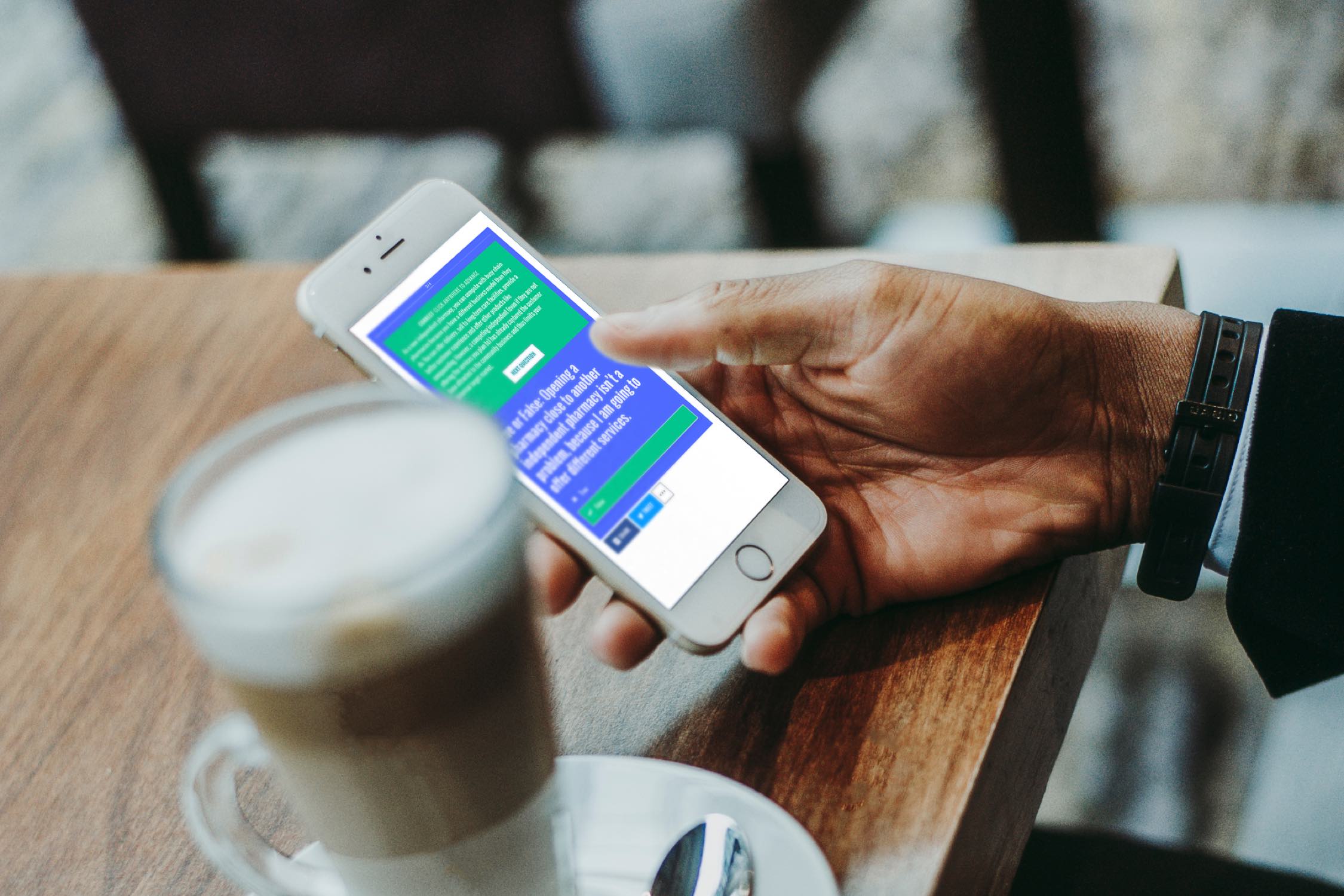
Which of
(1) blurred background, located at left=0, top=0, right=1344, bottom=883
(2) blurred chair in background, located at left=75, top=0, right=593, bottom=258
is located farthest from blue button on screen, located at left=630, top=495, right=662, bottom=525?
(2) blurred chair in background, located at left=75, top=0, right=593, bottom=258

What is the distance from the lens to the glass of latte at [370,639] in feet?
1.01

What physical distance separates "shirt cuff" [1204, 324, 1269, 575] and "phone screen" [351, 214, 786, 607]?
25 cm

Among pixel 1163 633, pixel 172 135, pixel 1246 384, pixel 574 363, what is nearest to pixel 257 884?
pixel 574 363

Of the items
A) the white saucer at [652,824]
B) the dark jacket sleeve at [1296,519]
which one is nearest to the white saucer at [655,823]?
the white saucer at [652,824]

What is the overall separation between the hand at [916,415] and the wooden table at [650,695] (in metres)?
0.02

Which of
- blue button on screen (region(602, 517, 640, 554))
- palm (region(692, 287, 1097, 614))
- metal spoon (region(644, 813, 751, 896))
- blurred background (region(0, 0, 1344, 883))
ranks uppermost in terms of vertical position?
metal spoon (region(644, 813, 751, 896))

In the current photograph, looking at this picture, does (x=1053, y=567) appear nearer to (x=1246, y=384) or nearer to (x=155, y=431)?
(x=1246, y=384)

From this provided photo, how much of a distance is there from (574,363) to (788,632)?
18 centimetres

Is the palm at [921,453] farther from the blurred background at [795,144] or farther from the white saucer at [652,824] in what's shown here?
the blurred background at [795,144]

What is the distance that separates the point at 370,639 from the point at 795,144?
53.7 inches

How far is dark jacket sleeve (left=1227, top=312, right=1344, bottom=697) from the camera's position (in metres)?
0.56

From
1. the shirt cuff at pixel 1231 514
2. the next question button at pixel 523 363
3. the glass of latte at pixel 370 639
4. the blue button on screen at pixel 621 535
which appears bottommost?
the shirt cuff at pixel 1231 514

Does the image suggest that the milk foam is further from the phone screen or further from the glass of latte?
the phone screen

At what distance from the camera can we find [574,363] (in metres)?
0.58
